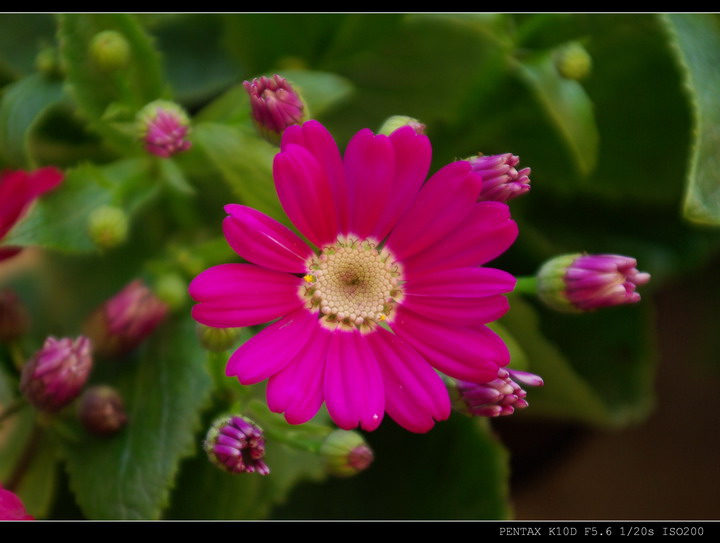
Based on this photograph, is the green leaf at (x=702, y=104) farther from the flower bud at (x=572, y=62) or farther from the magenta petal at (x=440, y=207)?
the magenta petal at (x=440, y=207)

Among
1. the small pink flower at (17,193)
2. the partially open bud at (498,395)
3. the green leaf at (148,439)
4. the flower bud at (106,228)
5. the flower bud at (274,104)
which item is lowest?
the green leaf at (148,439)

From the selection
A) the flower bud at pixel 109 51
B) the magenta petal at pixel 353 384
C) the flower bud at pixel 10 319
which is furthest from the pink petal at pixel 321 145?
the flower bud at pixel 10 319

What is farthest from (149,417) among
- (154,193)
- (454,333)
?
(454,333)

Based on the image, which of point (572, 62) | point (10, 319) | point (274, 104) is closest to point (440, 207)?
point (274, 104)

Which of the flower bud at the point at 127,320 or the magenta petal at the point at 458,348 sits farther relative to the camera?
the flower bud at the point at 127,320

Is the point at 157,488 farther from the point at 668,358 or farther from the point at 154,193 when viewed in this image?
the point at 668,358

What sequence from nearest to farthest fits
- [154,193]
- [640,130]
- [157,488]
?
[157,488], [154,193], [640,130]

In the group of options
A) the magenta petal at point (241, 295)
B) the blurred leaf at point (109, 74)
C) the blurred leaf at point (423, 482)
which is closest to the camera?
the magenta petal at point (241, 295)
